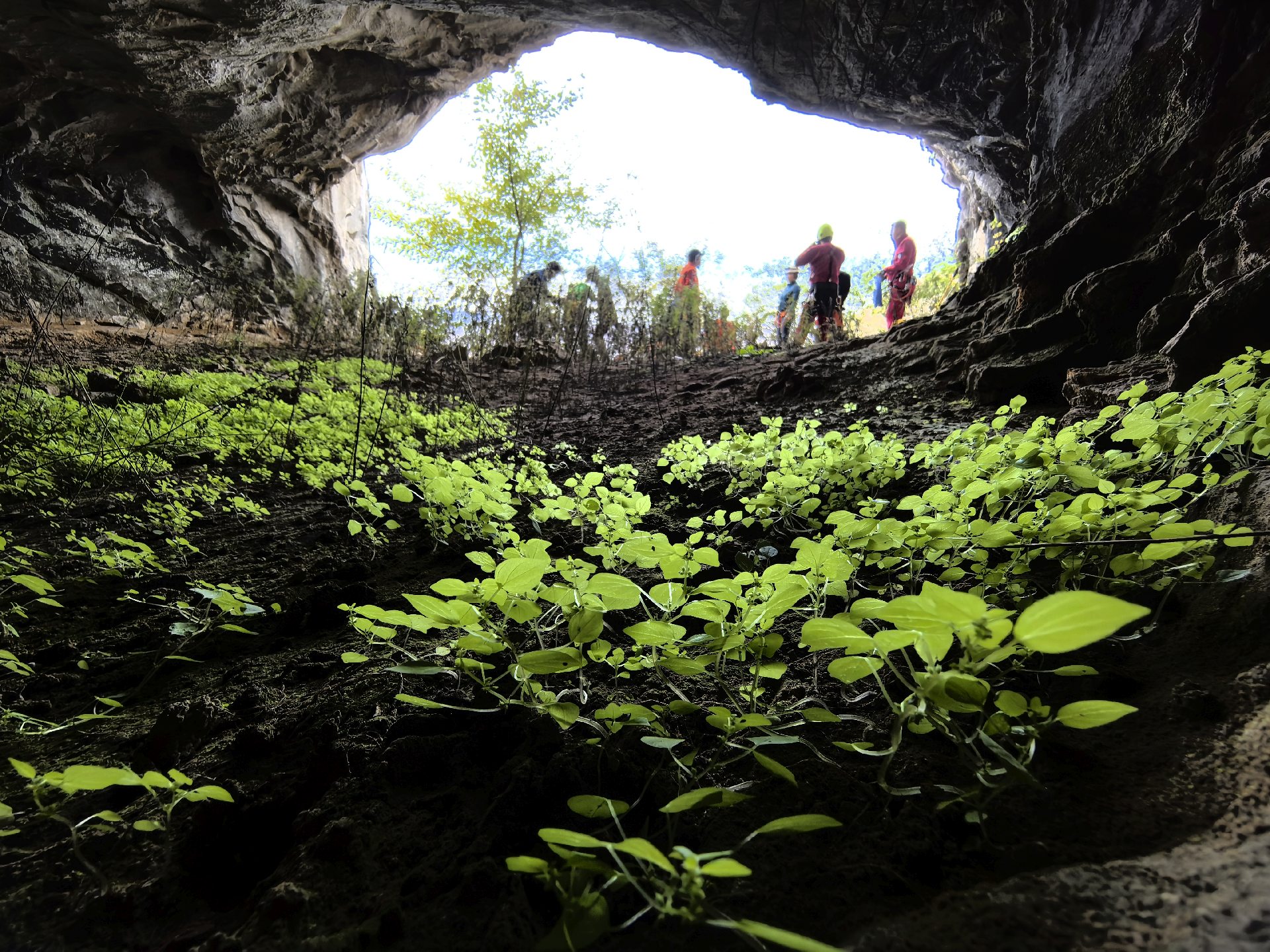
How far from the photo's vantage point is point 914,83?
6645mm

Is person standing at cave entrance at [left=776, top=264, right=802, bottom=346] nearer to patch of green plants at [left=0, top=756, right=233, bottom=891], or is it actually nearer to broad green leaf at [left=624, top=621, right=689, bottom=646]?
broad green leaf at [left=624, top=621, right=689, bottom=646]

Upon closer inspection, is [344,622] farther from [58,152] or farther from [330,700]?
[58,152]

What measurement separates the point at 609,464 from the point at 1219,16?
16.0ft

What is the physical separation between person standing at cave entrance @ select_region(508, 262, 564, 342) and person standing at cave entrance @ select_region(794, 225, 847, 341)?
4.01 metres

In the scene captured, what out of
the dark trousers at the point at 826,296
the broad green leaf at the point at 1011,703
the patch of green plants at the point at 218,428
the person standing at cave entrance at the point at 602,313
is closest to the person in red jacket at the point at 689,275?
the person standing at cave entrance at the point at 602,313

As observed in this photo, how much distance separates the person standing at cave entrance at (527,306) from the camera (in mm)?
7500

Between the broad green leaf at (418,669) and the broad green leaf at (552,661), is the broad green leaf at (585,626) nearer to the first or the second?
the broad green leaf at (552,661)

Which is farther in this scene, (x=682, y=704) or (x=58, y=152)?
(x=58, y=152)

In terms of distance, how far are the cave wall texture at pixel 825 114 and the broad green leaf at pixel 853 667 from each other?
2.62 metres

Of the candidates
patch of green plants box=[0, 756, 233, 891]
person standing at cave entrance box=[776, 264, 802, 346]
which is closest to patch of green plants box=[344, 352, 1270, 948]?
patch of green plants box=[0, 756, 233, 891]

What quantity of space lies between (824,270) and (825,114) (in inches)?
88.1

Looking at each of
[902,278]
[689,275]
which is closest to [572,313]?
[689,275]

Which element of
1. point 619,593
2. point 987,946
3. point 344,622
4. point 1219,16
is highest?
point 1219,16

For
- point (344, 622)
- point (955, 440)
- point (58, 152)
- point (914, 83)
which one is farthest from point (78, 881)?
point (58, 152)
